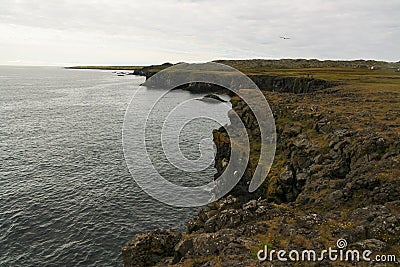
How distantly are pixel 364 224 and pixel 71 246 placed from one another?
1208 inches

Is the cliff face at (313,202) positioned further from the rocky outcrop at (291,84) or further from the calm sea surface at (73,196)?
the rocky outcrop at (291,84)

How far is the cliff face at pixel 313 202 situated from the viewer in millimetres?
20141

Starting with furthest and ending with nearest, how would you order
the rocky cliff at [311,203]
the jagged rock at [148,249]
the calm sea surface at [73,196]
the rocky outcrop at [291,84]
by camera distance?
the rocky outcrop at [291,84]
the calm sea surface at [73,196]
the jagged rock at [148,249]
the rocky cliff at [311,203]

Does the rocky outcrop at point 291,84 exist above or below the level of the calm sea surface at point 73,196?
above

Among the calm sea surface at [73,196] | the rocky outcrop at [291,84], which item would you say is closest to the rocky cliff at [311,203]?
the calm sea surface at [73,196]

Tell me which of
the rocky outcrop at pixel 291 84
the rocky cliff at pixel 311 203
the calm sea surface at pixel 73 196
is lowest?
the calm sea surface at pixel 73 196

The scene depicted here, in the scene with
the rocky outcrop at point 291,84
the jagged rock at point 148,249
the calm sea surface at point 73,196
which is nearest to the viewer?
the jagged rock at point 148,249

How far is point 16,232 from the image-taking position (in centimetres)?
3734

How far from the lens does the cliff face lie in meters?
20.1

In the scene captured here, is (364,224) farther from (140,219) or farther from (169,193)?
(169,193)

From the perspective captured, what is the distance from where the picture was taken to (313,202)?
27.0 metres

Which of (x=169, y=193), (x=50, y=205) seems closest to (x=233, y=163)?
(x=169, y=193)

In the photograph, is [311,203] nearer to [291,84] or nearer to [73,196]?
[73,196]

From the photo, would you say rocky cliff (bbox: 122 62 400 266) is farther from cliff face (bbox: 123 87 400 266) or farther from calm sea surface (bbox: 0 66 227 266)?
calm sea surface (bbox: 0 66 227 266)
